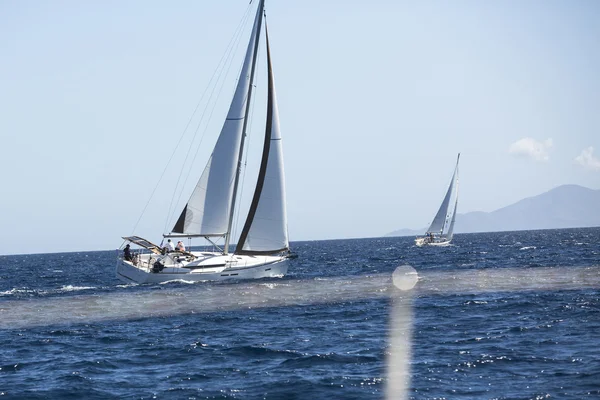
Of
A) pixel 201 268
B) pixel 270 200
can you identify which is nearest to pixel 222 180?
pixel 270 200

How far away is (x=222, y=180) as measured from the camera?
1708 inches

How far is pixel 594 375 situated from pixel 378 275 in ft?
110

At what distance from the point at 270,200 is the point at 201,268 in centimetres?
591

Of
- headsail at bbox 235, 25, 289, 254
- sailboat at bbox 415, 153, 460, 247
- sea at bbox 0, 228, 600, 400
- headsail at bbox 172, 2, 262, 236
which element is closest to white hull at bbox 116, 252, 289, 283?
headsail at bbox 235, 25, 289, 254

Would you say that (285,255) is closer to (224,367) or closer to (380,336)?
(380,336)

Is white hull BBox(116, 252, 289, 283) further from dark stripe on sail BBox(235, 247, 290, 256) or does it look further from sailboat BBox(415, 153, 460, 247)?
sailboat BBox(415, 153, 460, 247)

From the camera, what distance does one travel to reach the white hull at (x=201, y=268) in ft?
134

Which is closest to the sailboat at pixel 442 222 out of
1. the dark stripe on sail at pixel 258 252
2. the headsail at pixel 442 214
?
the headsail at pixel 442 214

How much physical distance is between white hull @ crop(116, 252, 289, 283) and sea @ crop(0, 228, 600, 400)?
2576 mm

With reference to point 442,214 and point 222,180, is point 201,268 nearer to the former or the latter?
point 222,180

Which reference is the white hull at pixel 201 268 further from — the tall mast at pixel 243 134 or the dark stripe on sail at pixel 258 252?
the tall mast at pixel 243 134

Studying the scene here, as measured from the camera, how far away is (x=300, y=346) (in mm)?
20781

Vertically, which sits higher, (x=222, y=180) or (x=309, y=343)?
(x=222, y=180)

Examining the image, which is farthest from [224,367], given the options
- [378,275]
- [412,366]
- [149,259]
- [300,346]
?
[378,275]
